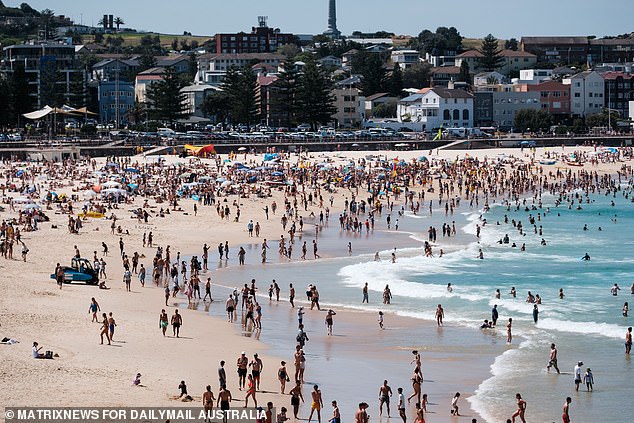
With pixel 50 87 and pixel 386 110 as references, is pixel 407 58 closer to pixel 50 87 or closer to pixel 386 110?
pixel 386 110

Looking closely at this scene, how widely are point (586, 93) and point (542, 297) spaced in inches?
3117

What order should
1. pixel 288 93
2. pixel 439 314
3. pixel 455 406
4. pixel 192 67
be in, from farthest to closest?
pixel 192 67 → pixel 288 93 → pixel 439 314 → pixel 455 406

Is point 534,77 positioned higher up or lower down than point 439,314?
higher up

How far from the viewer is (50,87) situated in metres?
91.6

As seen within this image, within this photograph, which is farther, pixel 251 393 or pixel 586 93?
pixel 586 93

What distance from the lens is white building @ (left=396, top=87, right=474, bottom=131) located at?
9662cm

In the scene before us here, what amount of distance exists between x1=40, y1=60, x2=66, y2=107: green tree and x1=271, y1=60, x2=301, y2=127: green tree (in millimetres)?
19107

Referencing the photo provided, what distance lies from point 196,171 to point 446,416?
43627mm

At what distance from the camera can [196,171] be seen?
200 feet

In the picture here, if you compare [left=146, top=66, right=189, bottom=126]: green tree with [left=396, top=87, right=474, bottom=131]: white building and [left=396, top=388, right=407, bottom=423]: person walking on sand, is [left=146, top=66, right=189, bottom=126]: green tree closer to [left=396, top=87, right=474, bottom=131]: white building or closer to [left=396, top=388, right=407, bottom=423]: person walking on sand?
[left=396, top=87, right=474, bottom=131]: white building

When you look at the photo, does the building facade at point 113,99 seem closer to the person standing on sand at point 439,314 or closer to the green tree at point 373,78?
the green tree at point 373,78

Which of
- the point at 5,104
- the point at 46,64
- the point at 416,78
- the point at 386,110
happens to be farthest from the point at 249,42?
the point at 5,104

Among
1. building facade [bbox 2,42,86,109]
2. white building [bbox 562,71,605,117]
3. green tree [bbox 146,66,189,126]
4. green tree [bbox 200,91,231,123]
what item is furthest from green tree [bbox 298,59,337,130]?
white building [bbox 562,71,605,117]

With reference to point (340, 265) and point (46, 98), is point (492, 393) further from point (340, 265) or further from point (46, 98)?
point (46, 98)
